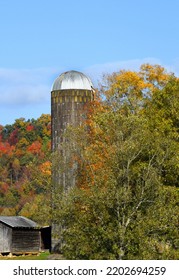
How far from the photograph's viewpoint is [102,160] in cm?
2958

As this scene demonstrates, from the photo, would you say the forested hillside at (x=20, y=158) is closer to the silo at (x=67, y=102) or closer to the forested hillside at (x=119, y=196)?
the silo at (x=67, y=102)

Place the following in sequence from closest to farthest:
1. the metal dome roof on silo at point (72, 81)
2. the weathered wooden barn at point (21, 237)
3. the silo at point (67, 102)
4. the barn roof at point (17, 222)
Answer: the silo at point (67, 102) < the metal dome roof on silo at point (72, 81) < the weathered wooden barn at point (21, 237) < the barn roof at point (17, 222)

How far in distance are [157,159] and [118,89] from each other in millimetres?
17655

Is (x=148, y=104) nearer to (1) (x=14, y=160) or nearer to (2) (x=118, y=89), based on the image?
(2) (x=118, y=89)

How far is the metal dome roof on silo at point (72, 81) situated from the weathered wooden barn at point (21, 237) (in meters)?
11.5

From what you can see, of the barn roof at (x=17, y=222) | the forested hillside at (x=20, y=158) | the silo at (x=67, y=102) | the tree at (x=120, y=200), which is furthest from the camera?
the forested hillside at (x=20, y=158)

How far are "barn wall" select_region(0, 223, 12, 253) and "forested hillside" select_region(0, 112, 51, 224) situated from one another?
26.1 meters

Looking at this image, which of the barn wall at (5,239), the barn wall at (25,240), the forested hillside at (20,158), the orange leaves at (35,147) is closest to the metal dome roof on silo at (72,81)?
the barn wall at (5,239)

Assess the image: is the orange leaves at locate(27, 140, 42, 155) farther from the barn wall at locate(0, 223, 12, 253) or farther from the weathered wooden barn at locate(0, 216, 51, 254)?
the barn wall at locate(0, 223, 12, 253)

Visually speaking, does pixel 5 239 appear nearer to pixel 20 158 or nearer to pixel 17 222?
pixel 17 222

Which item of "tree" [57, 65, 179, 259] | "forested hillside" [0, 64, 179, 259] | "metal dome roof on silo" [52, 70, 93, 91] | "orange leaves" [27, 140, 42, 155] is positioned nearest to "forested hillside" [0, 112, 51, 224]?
"orange leaves" [27, 140, 42, 155]

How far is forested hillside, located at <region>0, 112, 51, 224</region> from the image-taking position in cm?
10400

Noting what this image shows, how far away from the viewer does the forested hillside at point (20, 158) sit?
341 feet
